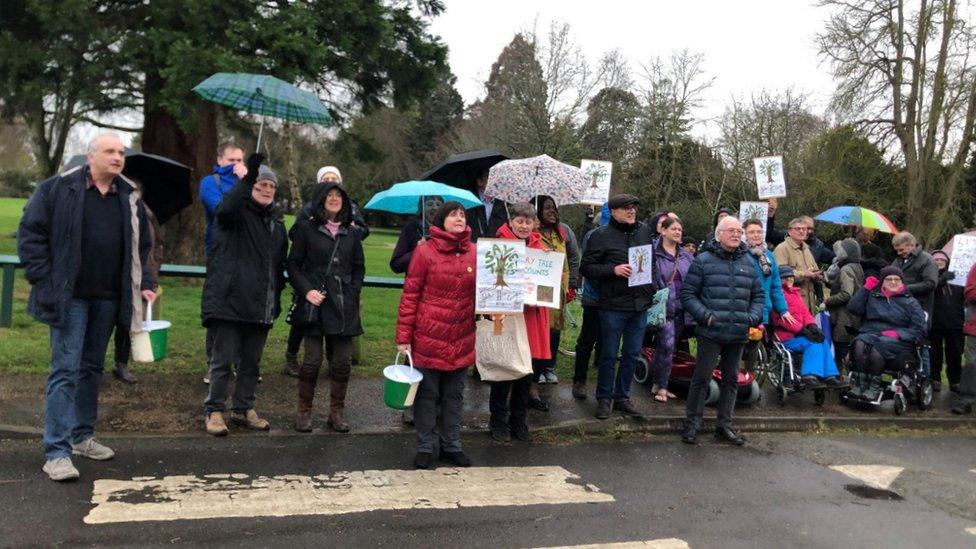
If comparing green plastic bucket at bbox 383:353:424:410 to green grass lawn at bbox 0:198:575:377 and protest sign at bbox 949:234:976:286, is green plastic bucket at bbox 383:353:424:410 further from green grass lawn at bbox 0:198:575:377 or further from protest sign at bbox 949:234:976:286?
protest sign at bbox 949:234:976:286

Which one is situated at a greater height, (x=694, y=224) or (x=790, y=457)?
(x=694, y=224)

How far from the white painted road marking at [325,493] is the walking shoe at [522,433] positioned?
92 cm

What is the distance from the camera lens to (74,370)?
491cm

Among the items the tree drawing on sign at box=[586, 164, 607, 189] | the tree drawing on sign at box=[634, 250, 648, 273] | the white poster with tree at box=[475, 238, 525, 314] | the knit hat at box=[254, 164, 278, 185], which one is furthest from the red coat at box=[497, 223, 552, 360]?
the tree drawing on sign at box=[586, 164, 607, 189]

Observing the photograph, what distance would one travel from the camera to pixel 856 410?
8656mm

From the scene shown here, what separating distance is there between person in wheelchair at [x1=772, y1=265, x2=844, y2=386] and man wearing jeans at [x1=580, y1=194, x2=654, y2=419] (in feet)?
7.29

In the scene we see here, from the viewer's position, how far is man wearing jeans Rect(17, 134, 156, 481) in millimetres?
4723

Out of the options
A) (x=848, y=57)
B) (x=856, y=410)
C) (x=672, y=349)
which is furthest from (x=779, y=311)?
(x=848, y=57)

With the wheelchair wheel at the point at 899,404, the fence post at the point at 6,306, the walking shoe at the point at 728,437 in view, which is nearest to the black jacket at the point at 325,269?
the walking shoe at the point at 728,437

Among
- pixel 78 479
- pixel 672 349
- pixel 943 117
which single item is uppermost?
pixel 943 117

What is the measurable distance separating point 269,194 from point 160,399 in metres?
2.19

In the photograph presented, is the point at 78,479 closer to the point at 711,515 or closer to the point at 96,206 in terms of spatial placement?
the point at 96,206

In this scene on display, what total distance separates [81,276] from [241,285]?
46.4 inches

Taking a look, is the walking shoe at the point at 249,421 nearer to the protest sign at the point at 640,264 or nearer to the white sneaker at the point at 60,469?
the white sneaker at the point at 60,469
